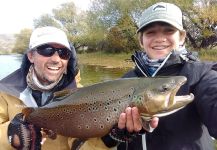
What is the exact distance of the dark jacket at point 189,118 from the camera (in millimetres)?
2988

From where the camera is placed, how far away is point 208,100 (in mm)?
2908

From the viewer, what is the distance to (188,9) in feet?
145

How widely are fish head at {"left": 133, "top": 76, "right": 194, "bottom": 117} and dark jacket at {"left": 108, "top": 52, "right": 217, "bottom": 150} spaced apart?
0.16m

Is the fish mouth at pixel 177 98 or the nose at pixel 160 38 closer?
the fish mouth at pixel 177 98

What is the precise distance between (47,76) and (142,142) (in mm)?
1289

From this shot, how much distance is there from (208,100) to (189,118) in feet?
1.02

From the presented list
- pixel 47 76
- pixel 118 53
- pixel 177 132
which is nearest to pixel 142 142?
pixel 177 132

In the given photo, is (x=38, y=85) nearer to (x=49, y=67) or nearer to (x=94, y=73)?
(x=49, y=67)

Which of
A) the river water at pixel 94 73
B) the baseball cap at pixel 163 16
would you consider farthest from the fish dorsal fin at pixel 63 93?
the river water at pixel 94 73

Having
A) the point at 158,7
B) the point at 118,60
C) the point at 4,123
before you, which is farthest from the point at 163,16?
the point at 118,60

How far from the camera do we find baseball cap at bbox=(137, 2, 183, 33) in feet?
10.9

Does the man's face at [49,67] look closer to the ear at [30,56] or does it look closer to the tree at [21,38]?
the ear at [30,56]

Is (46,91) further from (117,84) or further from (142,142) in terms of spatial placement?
(142,142)

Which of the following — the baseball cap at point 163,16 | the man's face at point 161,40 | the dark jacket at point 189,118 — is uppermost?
the baseball cap at point 163,16
